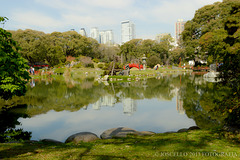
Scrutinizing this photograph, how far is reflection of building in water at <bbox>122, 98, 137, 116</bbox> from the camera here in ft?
34.2

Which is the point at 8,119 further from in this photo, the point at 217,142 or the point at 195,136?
the point at 217,142

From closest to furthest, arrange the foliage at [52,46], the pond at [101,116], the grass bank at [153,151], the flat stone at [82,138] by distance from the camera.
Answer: the grass bank at [153,151] < the flat stone at [82,138] < the pond at [101,116] < the foliage at [52,46]

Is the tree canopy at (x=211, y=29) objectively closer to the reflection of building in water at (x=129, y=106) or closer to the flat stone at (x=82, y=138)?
the reflection of building in water at (x=129, y=106)

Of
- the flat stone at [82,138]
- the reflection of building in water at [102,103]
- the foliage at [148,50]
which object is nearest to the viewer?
the flat stone at [82,138]

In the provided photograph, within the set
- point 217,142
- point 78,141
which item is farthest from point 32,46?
point 217,142

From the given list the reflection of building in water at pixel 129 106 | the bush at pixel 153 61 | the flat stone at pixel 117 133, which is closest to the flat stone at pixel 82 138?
the flat stone at pixel 117 133

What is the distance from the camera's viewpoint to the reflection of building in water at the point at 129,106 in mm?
10430

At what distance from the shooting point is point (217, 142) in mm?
4676

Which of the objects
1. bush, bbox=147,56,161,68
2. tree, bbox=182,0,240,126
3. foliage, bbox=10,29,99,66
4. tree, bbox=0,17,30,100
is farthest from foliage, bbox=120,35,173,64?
tree, bbox=0,17,30,100

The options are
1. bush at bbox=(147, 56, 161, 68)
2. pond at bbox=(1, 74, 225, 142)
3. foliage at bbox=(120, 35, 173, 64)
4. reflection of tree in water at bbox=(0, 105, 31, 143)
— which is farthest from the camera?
foliage at bbox=(120, 35, 173, 64)

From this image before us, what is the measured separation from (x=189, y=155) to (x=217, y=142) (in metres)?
1.39

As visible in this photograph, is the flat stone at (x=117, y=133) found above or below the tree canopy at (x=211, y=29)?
below

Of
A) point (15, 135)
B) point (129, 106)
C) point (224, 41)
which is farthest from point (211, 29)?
point (15, 135)

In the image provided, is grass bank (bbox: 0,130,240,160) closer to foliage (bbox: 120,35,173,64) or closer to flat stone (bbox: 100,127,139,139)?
flat stone (bbox: 100,127,139,139)
